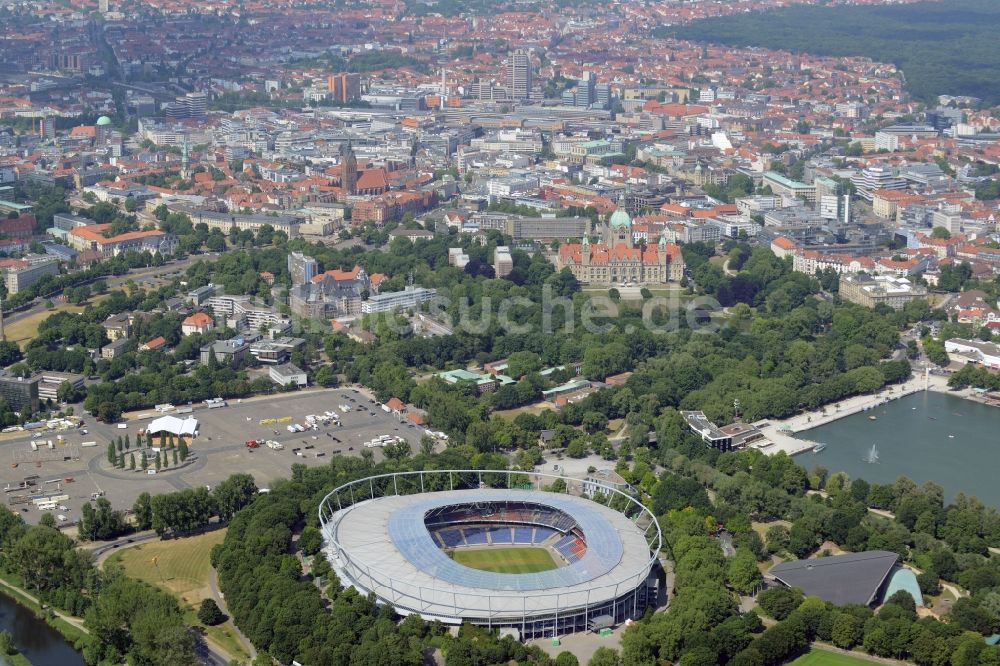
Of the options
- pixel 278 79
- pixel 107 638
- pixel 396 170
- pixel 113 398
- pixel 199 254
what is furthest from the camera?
pixel 278 79

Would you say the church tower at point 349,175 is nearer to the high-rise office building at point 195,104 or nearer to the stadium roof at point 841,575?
the high-rise office building at point 195,104

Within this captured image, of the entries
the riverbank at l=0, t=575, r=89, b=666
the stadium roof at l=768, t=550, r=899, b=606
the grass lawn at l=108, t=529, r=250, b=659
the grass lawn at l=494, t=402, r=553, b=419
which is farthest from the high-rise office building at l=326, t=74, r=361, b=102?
the stadium roof at l=768, t=550, r=899, b=606

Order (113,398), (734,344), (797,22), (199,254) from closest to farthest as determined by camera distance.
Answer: (113,398) < (734,344) < (199,254) < (797,22)

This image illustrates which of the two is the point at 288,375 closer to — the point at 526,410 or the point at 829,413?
the point at 526,410

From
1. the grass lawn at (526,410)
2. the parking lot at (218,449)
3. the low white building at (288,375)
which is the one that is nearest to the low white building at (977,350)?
the grass lawn at (526,410)

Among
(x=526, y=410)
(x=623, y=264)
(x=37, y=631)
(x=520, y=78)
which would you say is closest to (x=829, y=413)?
(x=526, y=410)

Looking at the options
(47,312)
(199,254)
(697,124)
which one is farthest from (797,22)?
(47,312)

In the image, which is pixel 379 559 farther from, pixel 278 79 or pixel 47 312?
pixel 278 79
